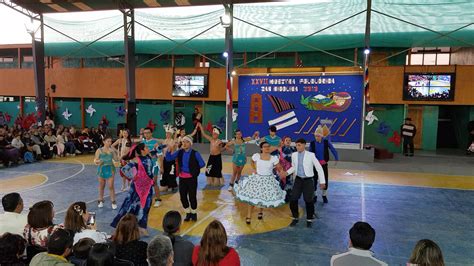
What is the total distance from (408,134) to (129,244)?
16357 mm

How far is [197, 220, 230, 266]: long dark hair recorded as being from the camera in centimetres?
343

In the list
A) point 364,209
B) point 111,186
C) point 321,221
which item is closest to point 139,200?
point 111,186

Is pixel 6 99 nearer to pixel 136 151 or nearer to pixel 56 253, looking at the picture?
pixel 136 151

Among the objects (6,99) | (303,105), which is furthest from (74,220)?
(6,99)

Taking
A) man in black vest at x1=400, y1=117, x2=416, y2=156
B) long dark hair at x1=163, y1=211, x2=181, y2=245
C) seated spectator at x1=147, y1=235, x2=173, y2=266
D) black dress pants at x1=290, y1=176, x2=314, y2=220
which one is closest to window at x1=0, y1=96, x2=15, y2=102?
black dress pants at x1=290, y1=176, x2=314, y2=220

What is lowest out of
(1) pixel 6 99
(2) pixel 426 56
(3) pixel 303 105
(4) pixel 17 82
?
(3) pixel 303 105

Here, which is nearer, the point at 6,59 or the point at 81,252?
the point at 81,252

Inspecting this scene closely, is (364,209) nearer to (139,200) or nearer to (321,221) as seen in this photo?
(321,221)

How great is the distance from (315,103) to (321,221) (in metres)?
8.77

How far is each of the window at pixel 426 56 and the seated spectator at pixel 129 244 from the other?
18.4m

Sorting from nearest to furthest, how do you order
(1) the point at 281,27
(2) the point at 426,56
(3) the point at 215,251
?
(3) the point at 215,251 < (1) the point at 281,27 < (2) the point at 426,56

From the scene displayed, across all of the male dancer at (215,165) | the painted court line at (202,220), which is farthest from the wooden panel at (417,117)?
the painted court line at (202,220)

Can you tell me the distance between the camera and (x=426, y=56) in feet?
62.0

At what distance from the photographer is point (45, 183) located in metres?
11.0
